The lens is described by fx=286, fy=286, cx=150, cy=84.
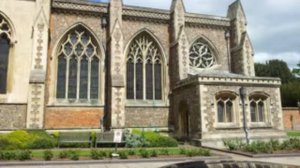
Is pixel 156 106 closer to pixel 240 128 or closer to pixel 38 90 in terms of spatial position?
pixel 240 128

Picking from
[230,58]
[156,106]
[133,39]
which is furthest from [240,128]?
[133,39]

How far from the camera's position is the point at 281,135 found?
18.8 meters

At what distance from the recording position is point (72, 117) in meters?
19.2

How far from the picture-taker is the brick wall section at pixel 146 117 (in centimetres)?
2033

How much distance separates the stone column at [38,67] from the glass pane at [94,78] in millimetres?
3927

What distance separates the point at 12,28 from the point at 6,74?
296 centimetres

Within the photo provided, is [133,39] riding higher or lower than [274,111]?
higher

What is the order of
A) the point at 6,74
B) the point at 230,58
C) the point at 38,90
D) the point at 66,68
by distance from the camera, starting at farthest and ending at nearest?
the point at 230,58 → the point at 66,68 → the point at 6,74 → the point at 38,90

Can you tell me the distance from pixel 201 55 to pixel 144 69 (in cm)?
536

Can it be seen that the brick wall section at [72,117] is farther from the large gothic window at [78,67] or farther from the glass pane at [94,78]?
the glass pane at [94,78]

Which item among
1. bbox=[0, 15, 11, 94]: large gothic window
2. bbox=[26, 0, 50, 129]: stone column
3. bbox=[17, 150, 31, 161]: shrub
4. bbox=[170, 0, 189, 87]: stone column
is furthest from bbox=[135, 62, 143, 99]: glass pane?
bbox=[17, 150, 31, 161]: shrub

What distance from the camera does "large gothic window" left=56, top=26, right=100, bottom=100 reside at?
65.7ft

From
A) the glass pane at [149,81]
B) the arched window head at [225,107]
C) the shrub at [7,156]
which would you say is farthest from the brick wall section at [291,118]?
the shrub at [7,156]

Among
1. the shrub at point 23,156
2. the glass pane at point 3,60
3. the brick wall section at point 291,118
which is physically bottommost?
the shrub at point 23,156
